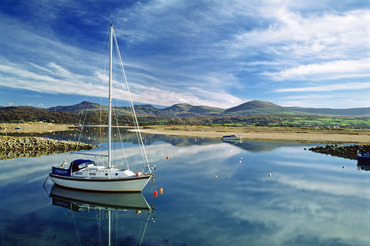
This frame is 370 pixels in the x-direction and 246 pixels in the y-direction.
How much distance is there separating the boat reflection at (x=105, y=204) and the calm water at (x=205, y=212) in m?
0.08

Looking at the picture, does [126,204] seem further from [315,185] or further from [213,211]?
[315,185]

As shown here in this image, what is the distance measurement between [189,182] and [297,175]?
47.1ft

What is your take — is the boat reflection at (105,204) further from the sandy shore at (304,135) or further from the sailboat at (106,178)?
the sandy shore at (304,135)

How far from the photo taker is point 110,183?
20031 mm

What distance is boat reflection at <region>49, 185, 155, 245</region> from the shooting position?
16.1 metres

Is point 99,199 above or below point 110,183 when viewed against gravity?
below

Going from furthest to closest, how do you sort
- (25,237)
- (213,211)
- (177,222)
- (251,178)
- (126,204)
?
1. (251,178)
2. (126,204)
3. (213,211)
4. (177,222)
5. (25,237)

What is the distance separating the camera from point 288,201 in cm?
1908

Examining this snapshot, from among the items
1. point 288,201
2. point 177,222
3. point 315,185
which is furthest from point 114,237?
point 315,185

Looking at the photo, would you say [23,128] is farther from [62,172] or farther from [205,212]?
[205,212]

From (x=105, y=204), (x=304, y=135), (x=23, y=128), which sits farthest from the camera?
(x=23, y=128)

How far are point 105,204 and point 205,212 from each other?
8.43 metres

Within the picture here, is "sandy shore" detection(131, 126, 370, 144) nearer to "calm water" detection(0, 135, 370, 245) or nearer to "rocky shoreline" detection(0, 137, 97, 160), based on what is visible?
"calm water" detection(0, 135, 370, 245)

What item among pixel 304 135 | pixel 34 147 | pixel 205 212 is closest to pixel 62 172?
pixel 205 212
